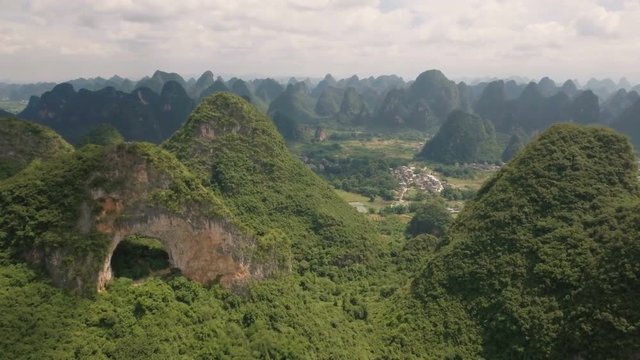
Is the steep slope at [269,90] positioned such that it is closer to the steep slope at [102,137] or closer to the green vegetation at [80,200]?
the steep slope at [102,137]

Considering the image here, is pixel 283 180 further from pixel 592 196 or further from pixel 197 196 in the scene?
pixel 592 196

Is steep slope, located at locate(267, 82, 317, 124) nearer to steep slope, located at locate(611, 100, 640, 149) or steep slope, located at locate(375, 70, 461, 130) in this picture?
steep slope, located at locate(375, 70, 461, 130)

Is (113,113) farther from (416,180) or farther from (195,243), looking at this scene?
(195,243)

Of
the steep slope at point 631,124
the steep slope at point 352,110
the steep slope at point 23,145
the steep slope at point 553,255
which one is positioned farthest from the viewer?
the steep slope at point 352,110

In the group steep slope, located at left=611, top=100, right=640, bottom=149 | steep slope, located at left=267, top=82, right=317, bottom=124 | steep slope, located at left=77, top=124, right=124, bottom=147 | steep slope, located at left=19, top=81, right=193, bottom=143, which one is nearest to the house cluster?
steep slope, located at left=77, top=124, right=124, bottom=147

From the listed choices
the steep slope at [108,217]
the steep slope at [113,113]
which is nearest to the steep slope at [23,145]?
the steep slope at [108,217]

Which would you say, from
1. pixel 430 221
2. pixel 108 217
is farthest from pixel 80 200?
pixel 430 221

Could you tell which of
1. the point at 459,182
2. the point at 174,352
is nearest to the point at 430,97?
the point at 459,182
